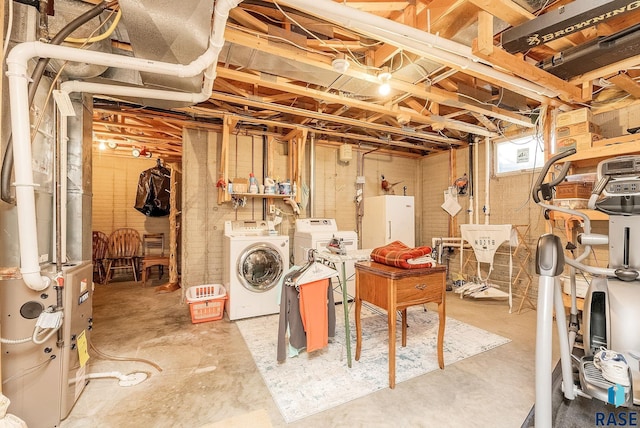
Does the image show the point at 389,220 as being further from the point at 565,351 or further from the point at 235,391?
the point at 235,391

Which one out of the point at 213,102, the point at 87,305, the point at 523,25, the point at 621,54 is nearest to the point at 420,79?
the point at 523,25

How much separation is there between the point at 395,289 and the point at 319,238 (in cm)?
211

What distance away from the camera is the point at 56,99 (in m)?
1.88

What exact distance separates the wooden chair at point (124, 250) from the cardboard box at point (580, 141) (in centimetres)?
726

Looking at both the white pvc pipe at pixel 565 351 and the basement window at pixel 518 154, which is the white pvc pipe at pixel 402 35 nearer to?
the white pvc pipe at pixel 565 351

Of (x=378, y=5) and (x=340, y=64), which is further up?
(x=378, y=5)

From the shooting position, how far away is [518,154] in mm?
4434

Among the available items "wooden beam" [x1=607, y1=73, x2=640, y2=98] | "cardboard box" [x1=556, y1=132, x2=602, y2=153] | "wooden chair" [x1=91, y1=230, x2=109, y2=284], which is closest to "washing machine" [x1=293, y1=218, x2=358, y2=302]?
"cardboard box" [x1=556, y1=132, x2=602, y2=153]

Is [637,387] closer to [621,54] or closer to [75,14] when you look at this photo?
[621,54]

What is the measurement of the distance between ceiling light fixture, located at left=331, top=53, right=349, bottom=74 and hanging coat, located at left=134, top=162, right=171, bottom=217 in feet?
15.1

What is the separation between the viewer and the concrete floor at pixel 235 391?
1824 mm

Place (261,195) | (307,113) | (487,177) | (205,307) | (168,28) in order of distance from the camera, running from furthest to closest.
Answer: (487,177) < (261,195) < (307,113) < (205,307) < (168,28)

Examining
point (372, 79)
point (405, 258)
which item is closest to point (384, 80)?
point (372, 79)

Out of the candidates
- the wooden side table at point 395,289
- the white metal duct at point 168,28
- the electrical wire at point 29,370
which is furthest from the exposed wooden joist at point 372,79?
the electrical wire at point 29,370
